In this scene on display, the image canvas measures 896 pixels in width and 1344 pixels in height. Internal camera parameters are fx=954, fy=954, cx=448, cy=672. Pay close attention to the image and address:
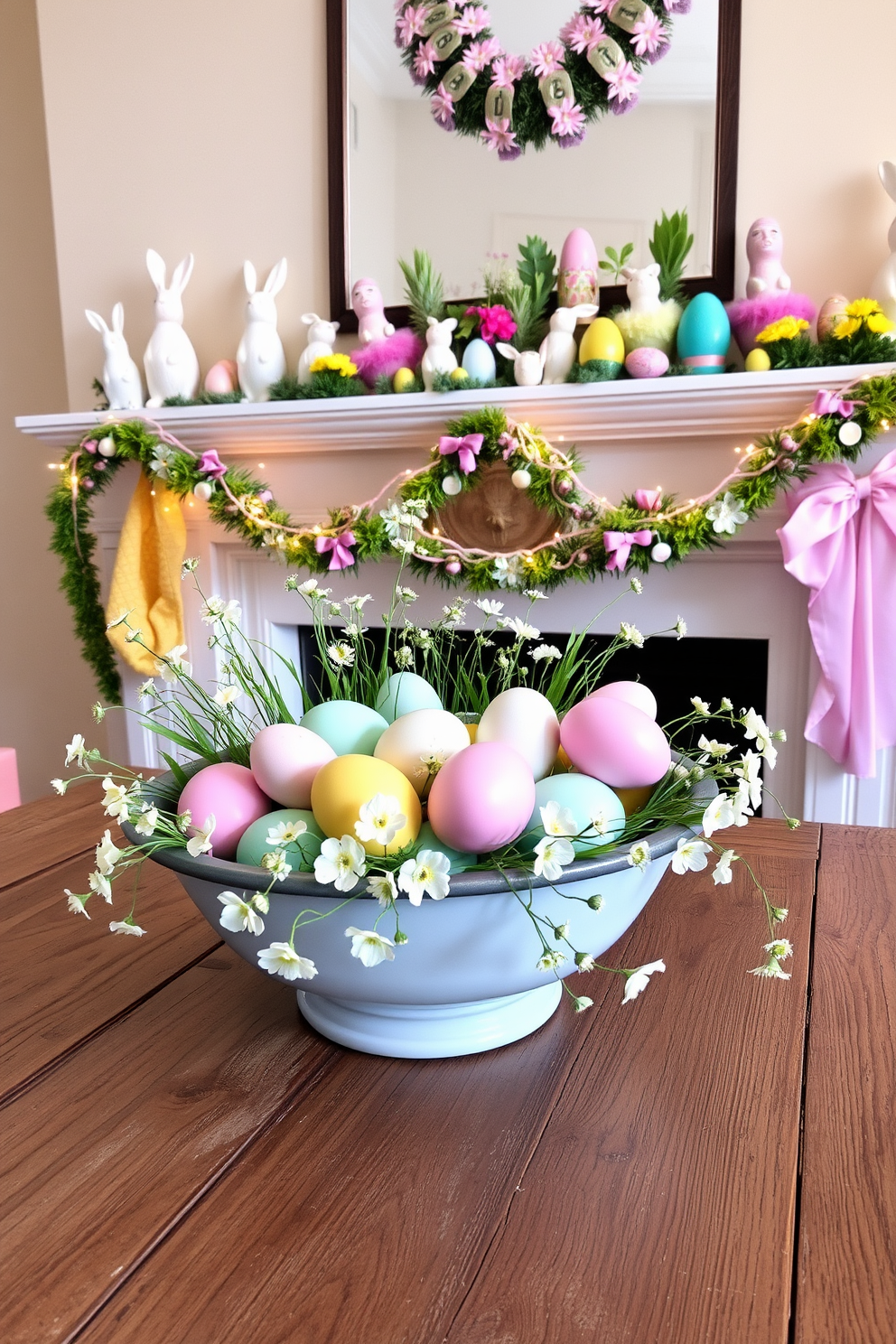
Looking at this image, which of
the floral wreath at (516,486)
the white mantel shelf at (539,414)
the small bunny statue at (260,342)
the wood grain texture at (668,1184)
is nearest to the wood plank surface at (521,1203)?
the wood grain texture at (668,1184)

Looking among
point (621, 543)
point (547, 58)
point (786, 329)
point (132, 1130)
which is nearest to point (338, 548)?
point (621, 543)

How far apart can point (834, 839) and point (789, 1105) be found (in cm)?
49

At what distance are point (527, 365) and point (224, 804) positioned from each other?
1401 mm

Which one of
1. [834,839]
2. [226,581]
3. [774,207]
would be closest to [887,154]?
[774,207]

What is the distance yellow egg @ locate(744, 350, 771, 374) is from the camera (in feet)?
5.44

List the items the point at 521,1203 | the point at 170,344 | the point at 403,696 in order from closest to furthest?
the point at 521,1203 < the point at 403,696 < the point at 170,344

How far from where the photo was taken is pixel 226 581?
2.22 m

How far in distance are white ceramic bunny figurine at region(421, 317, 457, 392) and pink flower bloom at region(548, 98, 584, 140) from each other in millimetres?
439

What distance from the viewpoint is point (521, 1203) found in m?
0.44

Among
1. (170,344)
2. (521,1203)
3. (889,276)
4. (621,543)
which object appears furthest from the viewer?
(170,344)

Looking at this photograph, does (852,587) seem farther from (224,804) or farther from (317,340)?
(224,804)

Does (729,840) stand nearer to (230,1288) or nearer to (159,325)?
(230,1288)

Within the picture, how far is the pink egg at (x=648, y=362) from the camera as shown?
1720 millimetres

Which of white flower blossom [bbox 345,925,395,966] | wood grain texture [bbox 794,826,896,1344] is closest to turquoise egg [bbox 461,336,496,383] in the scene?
wood grain texture [bbox 794,826,896,1344]
